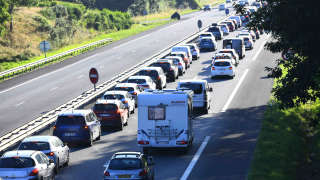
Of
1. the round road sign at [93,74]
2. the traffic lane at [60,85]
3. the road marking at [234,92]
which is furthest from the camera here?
the road marking at [234,92]

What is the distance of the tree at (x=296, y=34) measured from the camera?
72.8ft

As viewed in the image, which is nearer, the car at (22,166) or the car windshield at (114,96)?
the car at (22,166)

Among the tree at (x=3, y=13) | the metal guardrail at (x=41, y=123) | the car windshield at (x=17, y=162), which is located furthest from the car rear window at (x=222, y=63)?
the car windshield at (x=17, y=162)

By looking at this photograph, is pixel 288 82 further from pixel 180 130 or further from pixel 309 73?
pixel 180 130

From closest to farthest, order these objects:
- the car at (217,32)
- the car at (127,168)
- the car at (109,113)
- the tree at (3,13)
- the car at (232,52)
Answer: the car at (127,168), the car at (109,113), the car at (232,52), the tree at (3,13), the car at (217,32)

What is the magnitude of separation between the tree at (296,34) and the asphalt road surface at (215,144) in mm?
3785

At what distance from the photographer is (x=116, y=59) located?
71.7 meters

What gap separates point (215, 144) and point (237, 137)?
2073 millimetres

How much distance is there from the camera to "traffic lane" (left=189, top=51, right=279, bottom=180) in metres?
27.7

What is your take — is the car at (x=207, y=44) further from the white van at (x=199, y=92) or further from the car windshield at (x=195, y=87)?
the car windshield at (x=195, y=87)

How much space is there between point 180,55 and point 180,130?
33854mm

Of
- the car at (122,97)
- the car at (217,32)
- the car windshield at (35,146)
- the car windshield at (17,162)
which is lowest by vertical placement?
the car at (217,32)

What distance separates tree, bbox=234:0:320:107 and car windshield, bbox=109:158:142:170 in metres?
6.30

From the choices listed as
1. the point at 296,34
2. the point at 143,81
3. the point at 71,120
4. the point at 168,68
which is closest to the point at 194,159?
the point at 71,120
